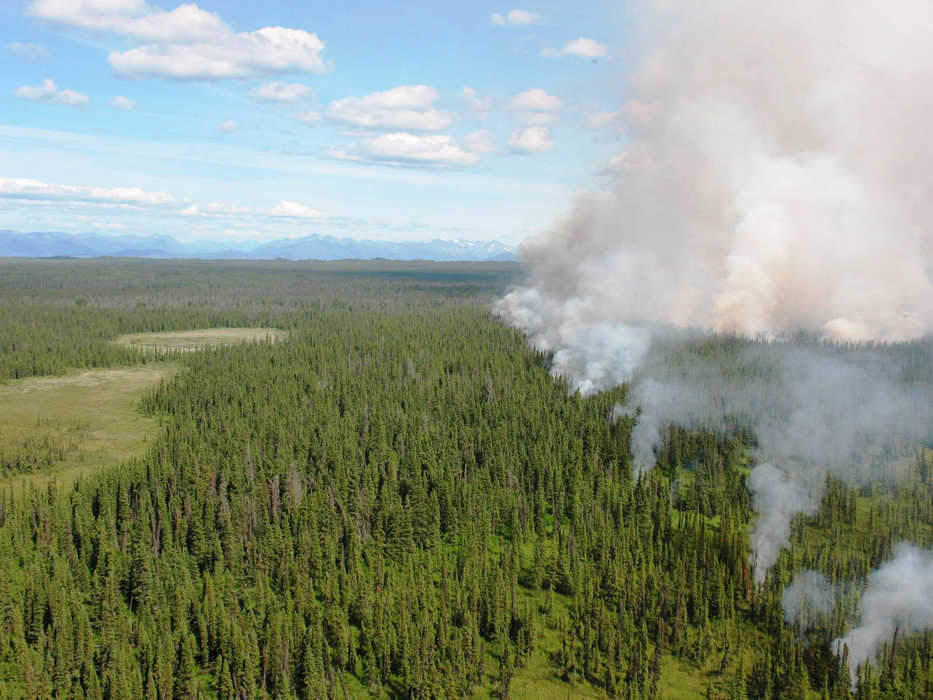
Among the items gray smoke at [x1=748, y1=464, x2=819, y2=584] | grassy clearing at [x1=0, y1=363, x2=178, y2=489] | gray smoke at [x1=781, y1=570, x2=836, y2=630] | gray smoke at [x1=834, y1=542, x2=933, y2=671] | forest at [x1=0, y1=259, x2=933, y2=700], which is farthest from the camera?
grassy clearing at [x1=0, y1=363, x2=178, y2=489]

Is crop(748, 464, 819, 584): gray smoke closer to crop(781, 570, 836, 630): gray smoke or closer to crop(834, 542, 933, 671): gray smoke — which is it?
crop(781, 570, 836, 630): gray smoke

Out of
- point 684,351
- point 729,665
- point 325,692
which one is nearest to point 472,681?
point 325,692

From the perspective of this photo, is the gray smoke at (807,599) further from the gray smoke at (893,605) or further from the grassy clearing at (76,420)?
the grassy clearing at (76,420)

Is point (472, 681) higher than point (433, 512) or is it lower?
lower

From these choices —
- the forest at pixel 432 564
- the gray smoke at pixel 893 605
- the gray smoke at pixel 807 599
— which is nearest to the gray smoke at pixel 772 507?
the forest at pixel 432 564

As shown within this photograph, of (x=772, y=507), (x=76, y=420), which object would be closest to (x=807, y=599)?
(x=772, y=507)

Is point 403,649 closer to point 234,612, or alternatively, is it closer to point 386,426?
point 234,612

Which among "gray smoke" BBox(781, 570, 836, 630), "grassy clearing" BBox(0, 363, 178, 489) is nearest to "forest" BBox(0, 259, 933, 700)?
"gray smoke" BBox(781, 570, 836, 630)
